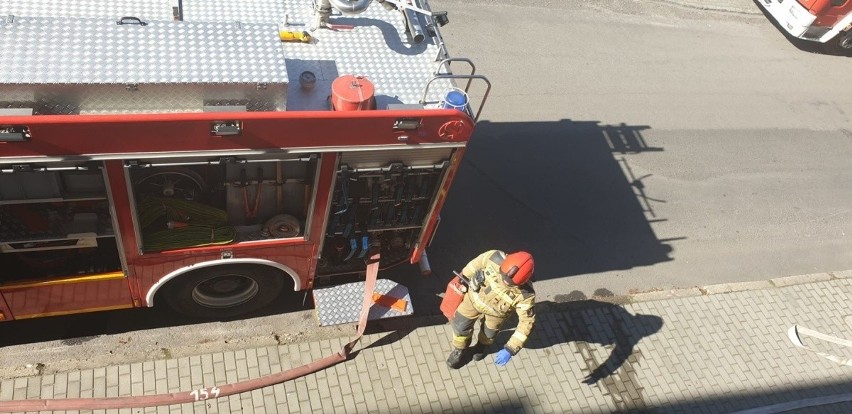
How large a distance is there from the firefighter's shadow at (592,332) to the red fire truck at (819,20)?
837cm

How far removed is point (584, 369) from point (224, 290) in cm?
388

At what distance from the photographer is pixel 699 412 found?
6.75m

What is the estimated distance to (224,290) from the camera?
20.8ft

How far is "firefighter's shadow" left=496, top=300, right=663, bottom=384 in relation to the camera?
Answer: 6.96 m

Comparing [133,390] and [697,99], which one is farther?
[697,99]

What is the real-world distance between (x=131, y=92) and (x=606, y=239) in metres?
6.04

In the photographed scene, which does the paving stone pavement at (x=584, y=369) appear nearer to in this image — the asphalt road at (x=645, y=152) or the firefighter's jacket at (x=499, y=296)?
the asphalt road at (x=645, y=152)

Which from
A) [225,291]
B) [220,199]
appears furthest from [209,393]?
[220,199]

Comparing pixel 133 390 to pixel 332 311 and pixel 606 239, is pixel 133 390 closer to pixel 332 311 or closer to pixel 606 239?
pixel 332 311

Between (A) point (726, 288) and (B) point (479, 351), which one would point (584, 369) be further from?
(A) point (726, 288)

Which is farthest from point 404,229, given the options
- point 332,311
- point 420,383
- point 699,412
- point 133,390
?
point 699,412

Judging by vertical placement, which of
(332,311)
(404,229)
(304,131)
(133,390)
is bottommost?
(133,390)

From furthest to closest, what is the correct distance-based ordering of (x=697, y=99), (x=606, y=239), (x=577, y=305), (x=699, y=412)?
(x=697, y=99) < (x=606, y=239) < (x=577, y=305) < (x=699, y=412)

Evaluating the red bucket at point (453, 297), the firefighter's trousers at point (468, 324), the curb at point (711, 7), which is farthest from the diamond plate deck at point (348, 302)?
the curb at point (711, 7)
